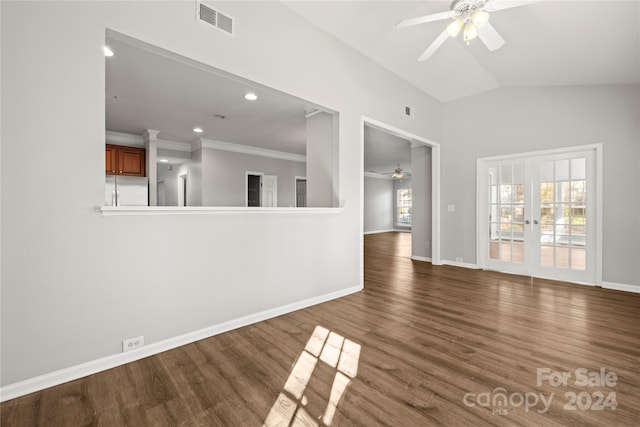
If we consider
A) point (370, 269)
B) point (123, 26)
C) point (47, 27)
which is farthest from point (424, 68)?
point (47, 27)

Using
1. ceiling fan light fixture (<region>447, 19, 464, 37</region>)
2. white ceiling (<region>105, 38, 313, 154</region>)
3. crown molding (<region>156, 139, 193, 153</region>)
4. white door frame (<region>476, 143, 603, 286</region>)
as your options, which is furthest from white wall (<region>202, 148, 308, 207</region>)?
ceiling fan light fixture (<region>447, 19, 464, 37</region>)

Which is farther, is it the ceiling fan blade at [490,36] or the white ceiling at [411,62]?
the white ceiling at [411,62]

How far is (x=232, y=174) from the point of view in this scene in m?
7.57

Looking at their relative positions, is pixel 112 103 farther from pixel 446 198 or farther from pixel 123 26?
pixel 446 198

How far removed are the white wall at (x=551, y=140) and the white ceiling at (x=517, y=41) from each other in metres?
0.27

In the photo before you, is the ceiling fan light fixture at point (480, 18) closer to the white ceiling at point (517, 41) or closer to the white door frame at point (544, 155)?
the white ceiling at point (517, 41)

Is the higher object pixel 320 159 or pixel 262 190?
pixel 320 159

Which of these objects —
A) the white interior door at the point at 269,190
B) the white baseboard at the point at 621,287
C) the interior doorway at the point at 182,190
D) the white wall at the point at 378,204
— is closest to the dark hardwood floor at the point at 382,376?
the white baseboard at the point at 621,287

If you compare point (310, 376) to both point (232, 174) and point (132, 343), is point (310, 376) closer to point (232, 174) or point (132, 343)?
point (132, 343)

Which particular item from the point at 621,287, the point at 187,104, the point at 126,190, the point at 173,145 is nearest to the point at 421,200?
the point at 621,287

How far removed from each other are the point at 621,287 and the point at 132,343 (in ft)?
18.7

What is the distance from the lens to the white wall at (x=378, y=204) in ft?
42.6

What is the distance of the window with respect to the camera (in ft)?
46.4

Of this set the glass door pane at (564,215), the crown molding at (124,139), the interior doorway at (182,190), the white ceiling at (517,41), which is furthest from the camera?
the interior doorway at (182,190)
